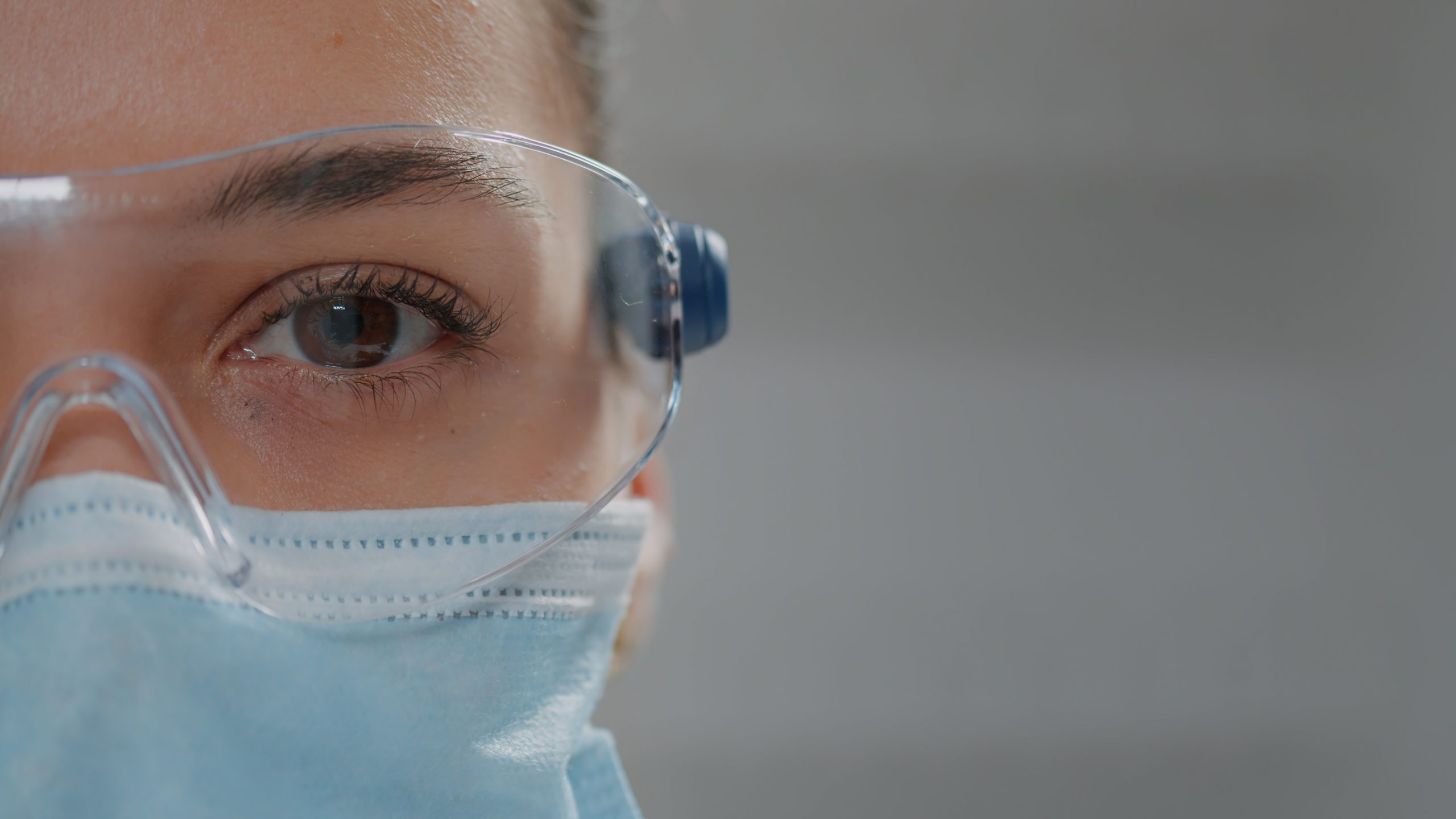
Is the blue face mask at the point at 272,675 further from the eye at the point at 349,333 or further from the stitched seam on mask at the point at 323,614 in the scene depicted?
the eye at the point at 349,333

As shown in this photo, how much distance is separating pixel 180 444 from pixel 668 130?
1.11 metres

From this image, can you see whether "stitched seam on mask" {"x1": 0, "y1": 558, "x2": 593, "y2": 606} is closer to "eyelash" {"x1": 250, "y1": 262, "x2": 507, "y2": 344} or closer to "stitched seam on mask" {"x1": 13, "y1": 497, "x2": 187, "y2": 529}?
"stitched seam on mask" {"x1": 13, "y1": 497, "x2": 187, "y2": 529}

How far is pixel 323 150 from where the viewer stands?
606 mm

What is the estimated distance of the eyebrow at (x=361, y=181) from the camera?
599 millimetres

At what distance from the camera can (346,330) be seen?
680 mm

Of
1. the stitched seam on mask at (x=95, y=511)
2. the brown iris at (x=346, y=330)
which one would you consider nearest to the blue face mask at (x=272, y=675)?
the stitched seam on mask at (x=95, y=511)

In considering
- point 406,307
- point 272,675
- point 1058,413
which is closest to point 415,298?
point 406,307

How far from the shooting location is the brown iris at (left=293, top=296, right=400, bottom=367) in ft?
2.19

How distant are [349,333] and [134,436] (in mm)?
135

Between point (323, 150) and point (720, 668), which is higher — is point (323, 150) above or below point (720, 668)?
above

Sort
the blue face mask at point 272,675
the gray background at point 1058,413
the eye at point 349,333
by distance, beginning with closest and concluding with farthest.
→ the blue face mask at point 272,675
the eye at point 349,333
the gray background at point 1058,413

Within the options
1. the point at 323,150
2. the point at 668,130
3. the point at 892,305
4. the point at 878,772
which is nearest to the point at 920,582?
the point at 878,772

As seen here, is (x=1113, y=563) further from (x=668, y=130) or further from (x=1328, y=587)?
(x=668, y=130)

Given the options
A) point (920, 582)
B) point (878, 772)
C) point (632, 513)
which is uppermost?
point (632, 513)
